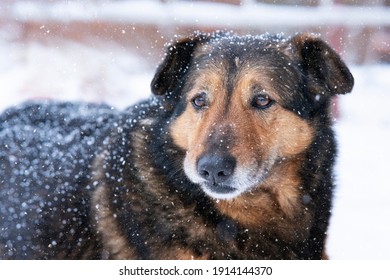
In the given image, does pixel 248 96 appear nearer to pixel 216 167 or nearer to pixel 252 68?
pixel 252 68

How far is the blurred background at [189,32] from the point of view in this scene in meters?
3.80

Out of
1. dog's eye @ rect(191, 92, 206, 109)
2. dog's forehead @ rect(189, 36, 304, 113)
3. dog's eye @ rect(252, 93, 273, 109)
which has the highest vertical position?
dog's forehead @ rect(189, 36, 304, 113)

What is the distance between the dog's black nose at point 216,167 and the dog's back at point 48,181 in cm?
79

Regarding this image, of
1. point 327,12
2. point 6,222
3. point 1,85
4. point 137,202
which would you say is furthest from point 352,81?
point 1,85

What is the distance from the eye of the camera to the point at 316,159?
271 centimetres

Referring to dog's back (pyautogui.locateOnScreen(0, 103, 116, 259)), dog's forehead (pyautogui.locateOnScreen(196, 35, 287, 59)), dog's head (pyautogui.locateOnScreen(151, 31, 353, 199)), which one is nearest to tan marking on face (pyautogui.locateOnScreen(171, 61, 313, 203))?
dog's head (pyautogui.locateOnScreen(151, 31, 353, 199))

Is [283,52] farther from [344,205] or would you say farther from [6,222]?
[6,222]

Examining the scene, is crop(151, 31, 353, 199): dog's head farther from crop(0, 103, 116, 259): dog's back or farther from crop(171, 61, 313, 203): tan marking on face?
crop(0, 103, 116, 259): dog's back

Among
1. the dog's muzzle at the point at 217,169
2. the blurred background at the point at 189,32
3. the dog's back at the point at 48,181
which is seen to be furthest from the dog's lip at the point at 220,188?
the blurred background at the point at 189,32

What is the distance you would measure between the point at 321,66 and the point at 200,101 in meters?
0.65

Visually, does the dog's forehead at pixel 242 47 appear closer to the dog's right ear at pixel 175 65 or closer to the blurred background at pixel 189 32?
the dog's right ear at pixel 175 65

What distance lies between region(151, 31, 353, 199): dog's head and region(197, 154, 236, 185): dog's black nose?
10 mm

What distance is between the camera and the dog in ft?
8.48

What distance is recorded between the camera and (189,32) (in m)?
4.39
